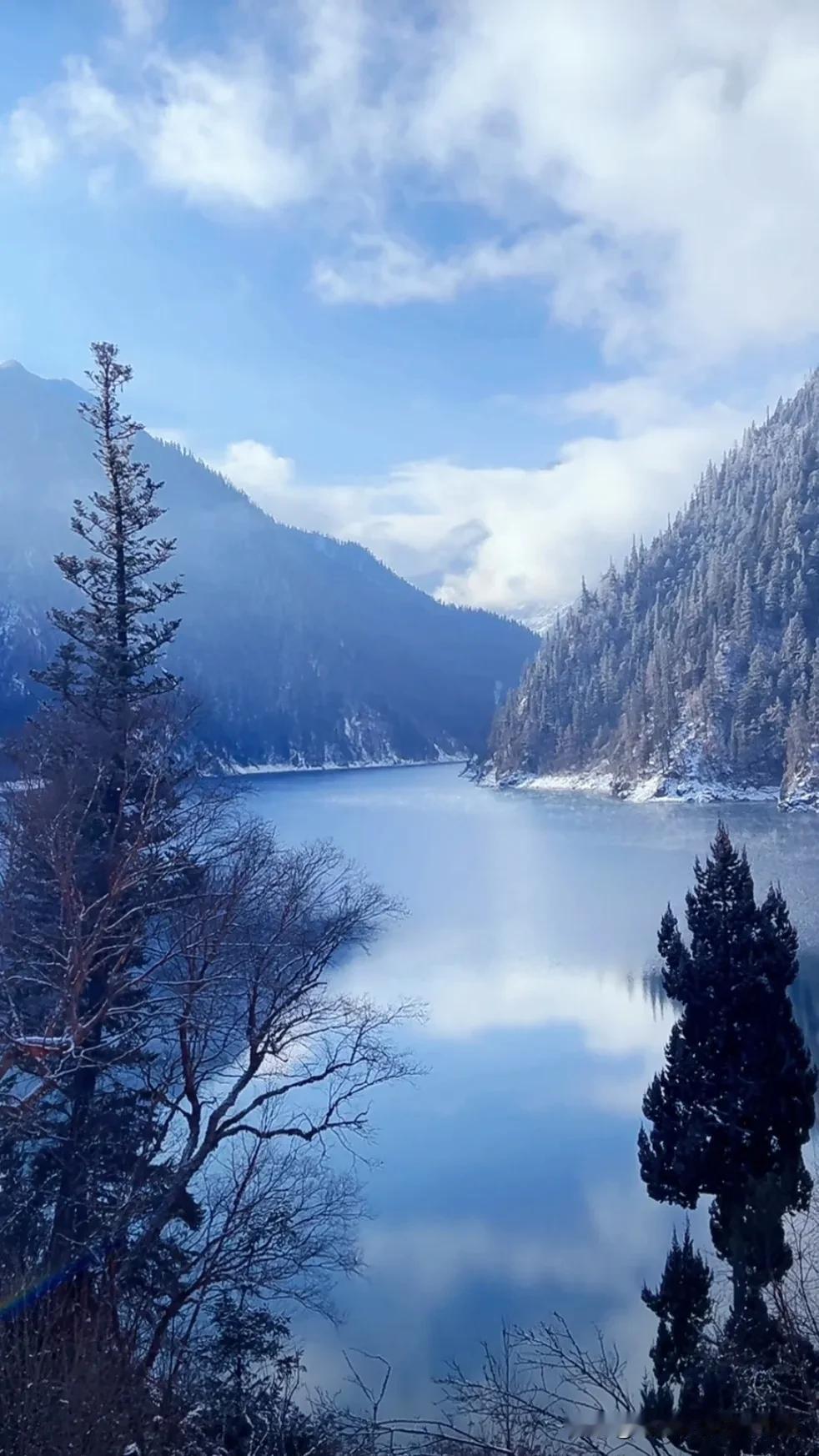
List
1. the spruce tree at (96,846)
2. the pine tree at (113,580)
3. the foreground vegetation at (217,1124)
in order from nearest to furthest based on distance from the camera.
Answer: the foreground vegetation at (217,1124)
the spruce tree at (96,846)
the pine tree at (113,580)

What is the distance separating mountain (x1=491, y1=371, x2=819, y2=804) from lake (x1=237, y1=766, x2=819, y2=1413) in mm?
53342

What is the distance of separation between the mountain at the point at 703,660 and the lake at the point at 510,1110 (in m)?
53.3

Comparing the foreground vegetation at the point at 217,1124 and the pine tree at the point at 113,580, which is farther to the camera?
the pine tree at the point at 113,580

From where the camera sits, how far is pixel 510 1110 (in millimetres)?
→ 20703

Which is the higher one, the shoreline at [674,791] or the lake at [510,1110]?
the shoreline at [674,791]

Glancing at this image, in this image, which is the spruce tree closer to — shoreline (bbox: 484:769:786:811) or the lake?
the lake

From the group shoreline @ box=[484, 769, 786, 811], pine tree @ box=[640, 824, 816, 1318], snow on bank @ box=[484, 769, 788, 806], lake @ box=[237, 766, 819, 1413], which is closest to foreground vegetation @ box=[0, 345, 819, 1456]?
pine tree @ box=[640, 824, 816, 1318]

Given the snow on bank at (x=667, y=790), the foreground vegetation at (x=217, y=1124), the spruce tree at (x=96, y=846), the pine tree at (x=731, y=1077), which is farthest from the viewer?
the snow on bank at (x=667, y=790)

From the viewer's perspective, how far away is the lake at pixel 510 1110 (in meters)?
13.7

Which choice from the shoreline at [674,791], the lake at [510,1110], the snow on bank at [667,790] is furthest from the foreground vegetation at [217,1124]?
the snow on bank at [667,790]

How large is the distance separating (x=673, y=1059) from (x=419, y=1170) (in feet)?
23.4

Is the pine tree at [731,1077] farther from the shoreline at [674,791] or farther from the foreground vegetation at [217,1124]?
the shoreline at [674,791]

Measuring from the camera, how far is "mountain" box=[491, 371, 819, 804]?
105 metres

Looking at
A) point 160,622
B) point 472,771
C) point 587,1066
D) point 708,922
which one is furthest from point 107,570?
→ point 472,771
